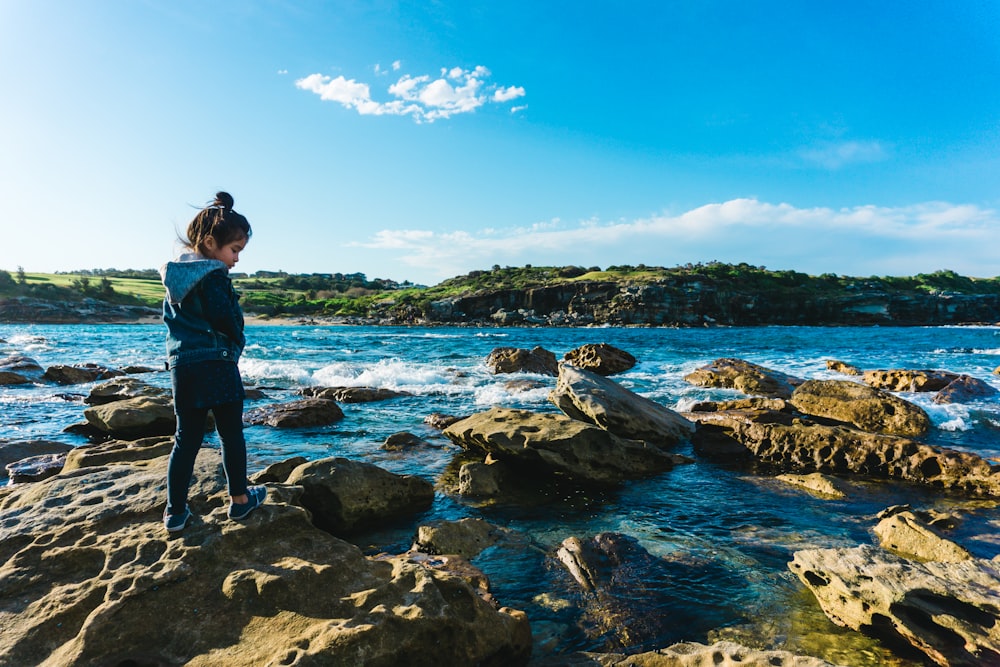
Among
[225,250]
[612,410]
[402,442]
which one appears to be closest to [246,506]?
[225,250]

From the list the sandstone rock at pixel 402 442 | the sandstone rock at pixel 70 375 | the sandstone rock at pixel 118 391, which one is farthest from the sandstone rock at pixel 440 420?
the sandstone rock at pixel 70 375

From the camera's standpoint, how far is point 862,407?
13.3m

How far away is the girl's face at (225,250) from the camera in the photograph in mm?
4262

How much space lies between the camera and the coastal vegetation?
9700 centimetres

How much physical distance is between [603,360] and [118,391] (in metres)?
20.6

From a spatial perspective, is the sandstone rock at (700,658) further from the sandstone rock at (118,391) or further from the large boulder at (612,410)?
the sandstone rock at (118,391)

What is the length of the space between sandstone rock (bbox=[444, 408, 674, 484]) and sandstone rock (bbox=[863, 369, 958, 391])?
44.2 feet

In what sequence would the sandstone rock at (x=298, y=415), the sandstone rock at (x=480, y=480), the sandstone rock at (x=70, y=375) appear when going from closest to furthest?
the sandstone rock at (x=480, y=480) < the sandstone rock at (x=298, y=415) < the sandstone rock at (x=70, y=375)

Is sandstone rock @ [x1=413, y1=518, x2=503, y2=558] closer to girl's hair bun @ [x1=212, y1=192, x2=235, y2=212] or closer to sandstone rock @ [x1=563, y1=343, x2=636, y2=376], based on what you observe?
girl's hair bun @ [x1=212, y1=192, x2=235, y2=212]

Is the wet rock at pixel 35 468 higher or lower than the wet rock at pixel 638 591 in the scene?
lower

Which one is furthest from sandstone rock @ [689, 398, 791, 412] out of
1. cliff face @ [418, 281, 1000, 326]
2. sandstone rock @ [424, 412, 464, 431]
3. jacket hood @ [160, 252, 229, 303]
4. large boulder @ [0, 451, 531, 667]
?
cliff face @ [418, 281, 1000, 326]

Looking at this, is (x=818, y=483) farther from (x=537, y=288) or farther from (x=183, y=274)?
(x=537, y=288)

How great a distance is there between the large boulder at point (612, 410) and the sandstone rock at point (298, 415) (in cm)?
670

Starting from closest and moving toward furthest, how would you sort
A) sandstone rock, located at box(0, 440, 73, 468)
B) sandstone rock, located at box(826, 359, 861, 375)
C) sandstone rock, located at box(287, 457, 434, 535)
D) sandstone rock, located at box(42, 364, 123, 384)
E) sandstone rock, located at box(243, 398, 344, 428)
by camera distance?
1. sandstone rock, located at box(287, 457, 434, 535)
2. sandstone rock, located at box(0, 440, 73, 468)
3. sandstone rock, located at box(243, 398, 344, 428)
4. sandstone rock, located at box(42, 364, 123, 384)
5. sandstone rock, located at box(826, 359, 861, 375)
